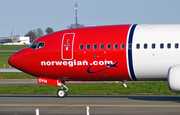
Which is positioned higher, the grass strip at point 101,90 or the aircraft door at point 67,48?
the aircraft door at point 67,48

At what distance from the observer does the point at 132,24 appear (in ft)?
78.6

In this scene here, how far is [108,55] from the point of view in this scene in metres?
22.7

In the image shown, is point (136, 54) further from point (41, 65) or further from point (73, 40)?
point (41, 65)

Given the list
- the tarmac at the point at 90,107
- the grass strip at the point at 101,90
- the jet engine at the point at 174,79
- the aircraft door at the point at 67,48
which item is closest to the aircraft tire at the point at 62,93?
the tarmac at the point at 90,107

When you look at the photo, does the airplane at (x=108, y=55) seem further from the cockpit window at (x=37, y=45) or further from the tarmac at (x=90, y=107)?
the tarmac at (x=90, y=107)

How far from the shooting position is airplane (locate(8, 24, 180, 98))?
21922 mm

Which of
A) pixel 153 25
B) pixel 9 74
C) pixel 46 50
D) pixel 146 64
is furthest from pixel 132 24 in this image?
pixel 9 74

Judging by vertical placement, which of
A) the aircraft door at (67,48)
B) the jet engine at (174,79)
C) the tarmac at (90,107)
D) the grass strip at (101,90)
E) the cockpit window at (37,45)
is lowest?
the tarmac at (90,107)

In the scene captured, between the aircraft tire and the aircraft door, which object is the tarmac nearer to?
the aircraft tire

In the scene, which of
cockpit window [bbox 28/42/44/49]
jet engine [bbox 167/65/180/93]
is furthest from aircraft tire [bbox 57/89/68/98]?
jet engine [bbox 167/65/180/93]

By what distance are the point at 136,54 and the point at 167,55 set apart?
190 centimetres

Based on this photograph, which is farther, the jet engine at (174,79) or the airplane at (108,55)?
the airplane at (108,55)

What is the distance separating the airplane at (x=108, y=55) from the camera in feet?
71.9

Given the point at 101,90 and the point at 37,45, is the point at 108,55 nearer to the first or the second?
the point at 37,45
